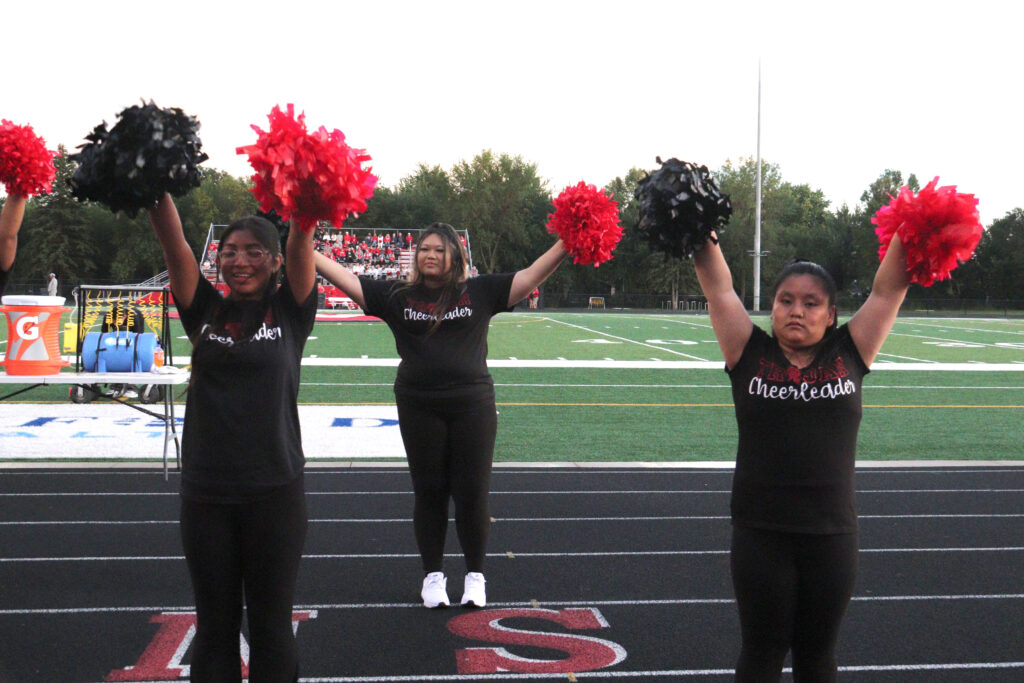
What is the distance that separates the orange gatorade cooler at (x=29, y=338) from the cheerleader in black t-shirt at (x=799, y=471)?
16.8ft

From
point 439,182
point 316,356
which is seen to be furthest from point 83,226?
point 316,356

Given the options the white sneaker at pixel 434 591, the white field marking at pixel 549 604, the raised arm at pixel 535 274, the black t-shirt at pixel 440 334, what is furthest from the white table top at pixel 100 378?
the raised arm at pixel 535 274

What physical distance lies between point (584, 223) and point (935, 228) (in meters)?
1.64

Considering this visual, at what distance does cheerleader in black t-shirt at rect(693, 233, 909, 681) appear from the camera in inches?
97.3

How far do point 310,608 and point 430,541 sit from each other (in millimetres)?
579

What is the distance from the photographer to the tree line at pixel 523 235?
60.3m

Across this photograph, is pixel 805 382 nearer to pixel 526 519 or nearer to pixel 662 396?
pixel 526 519

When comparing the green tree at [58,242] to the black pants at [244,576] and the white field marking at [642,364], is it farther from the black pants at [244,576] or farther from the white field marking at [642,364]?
the black pants at [244,576]

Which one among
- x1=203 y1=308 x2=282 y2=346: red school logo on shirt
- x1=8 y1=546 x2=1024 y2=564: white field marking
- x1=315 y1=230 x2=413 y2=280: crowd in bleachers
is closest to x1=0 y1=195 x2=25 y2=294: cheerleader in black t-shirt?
x1=203 y1=308 x2=282 y2=346: red school logo on shirt

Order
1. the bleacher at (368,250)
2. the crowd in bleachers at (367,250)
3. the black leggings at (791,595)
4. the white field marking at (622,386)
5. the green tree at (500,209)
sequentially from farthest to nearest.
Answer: the green tree at (500,209) → the crowd in bleachers at (367,250) → the bleacher at (368,250) → the white field marking at (622,386) → the black leggings at (791,595)

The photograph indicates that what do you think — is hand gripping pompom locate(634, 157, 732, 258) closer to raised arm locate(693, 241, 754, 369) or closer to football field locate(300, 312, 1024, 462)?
raised arm locate(693, 241, 754, 369)

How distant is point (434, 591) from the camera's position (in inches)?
158

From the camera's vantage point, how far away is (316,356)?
59.1 ft

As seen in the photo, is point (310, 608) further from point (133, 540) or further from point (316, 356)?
point (316, 356)
